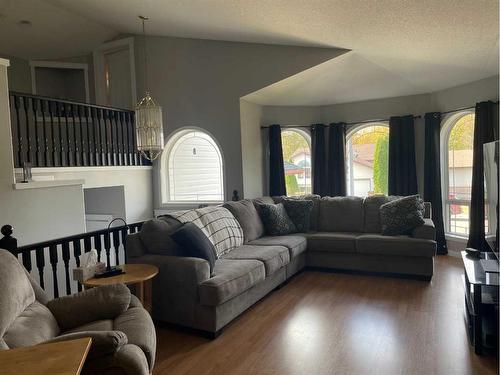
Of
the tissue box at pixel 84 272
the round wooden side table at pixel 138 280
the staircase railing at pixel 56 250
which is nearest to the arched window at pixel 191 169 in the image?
the staircase railing at pixel 56 250

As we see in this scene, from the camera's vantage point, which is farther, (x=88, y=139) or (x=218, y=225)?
(x=88, y=139)

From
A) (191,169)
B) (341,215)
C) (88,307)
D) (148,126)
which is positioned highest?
(148,126)

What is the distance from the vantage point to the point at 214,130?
19.3 feet

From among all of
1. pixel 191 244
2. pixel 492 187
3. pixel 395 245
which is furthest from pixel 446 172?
pixel 191 244

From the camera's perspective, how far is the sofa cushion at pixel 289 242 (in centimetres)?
430

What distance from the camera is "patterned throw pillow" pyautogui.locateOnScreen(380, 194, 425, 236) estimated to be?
14.6 feet

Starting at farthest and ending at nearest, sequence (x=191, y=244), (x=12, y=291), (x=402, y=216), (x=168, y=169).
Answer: (x=168, y=169), (x=402, y=216), (x=191, y=244), (x=12, y=291)

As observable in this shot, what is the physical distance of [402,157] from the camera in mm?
5727

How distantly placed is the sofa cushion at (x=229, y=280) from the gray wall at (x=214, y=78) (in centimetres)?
233

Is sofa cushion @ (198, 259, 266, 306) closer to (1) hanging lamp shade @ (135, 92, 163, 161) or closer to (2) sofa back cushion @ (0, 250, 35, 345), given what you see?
(2) sofa back cushion @ (0, 250, 35, 345)

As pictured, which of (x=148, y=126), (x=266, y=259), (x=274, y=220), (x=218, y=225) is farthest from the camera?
(x=148, y=126)

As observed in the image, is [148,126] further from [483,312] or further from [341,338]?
[483,312]

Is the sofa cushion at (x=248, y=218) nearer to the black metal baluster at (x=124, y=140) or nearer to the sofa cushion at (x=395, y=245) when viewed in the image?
the sofa cushion at (x=395, y=245)

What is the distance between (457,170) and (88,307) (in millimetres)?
5228
